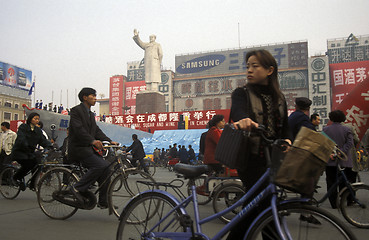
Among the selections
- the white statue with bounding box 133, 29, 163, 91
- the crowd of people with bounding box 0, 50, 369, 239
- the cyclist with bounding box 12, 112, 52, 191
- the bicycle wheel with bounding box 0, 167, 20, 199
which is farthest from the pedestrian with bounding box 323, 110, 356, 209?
A: the white statue with bounding box 133, 29, 163, 91

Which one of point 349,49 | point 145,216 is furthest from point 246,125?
point 349,49

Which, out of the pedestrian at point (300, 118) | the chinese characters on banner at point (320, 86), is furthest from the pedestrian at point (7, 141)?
the chinese characters on banner at point (320, 86)

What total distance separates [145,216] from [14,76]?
2547 inches

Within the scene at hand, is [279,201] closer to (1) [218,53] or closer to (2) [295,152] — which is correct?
(2) [295,152]

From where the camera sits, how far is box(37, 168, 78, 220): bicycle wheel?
13.1 feet

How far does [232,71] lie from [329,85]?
20.6 m

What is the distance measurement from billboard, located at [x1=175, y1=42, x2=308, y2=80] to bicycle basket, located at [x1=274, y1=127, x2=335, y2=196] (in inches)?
2662

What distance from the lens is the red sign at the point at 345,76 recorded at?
5903cm

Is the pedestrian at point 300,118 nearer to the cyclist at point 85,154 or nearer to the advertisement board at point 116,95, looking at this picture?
the cyclist at point 85,154

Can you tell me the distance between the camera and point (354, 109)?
6266 mm

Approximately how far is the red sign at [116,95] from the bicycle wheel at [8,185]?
257 feet

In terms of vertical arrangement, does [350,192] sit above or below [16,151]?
below

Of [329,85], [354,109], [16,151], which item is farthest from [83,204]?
[329,85]

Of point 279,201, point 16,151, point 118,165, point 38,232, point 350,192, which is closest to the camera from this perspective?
point 279,201
